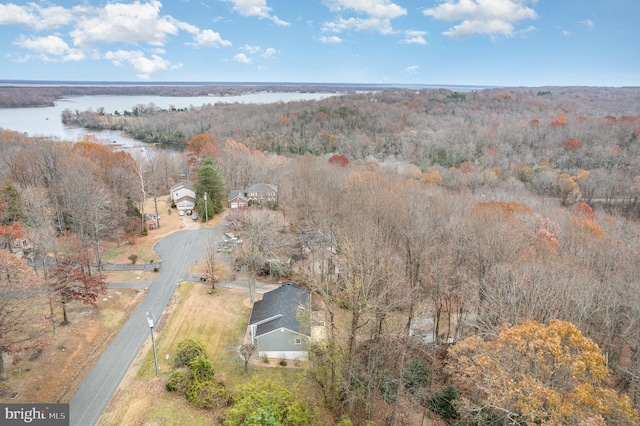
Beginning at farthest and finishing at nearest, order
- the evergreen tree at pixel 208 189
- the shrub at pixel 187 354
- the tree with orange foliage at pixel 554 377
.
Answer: the evergreen tree at pixel 208 189 → the shrub at pixel 187 354 → the tree with orange foliage at pixel 554 377

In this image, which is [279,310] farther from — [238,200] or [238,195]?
[238,195]

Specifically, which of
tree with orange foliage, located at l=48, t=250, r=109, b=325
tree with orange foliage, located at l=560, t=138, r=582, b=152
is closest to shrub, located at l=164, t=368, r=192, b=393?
tree with orange foliage, located at l=48, t=250, r=109, b=325

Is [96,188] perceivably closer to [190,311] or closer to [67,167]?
[67,167]

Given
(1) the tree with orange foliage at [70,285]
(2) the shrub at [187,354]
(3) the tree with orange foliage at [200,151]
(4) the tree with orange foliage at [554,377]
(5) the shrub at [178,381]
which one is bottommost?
(5) the shrub at [178,381]

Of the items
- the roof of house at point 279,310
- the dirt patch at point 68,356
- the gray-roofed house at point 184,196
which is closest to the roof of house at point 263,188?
the gray-roofed house at point 184,196

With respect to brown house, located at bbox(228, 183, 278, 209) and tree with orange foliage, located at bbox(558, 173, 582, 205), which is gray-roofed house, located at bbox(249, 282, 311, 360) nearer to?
brown house, located at bbox(228, 183, 278, 209)

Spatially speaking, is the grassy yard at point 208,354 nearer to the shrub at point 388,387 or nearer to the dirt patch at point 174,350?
the dirt patch at point 174,350

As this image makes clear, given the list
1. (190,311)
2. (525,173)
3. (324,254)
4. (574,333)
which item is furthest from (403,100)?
(574,333)

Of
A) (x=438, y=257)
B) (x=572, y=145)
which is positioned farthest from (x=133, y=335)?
(x=572, y=145)
